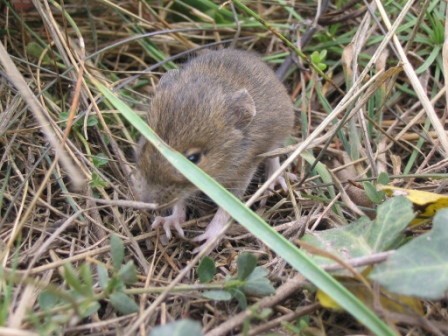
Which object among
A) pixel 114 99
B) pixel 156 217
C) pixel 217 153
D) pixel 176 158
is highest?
pixel 114 99

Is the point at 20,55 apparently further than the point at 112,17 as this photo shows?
No

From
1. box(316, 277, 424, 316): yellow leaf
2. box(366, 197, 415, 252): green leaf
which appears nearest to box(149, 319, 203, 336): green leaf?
box(316, 277, 424, 316): yellow leaf

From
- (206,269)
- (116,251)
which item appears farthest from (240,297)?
(116,251)

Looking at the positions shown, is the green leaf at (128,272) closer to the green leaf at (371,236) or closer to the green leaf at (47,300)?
the green leaf at (47,300)

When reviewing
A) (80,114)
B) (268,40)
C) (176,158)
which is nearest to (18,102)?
(80,114)

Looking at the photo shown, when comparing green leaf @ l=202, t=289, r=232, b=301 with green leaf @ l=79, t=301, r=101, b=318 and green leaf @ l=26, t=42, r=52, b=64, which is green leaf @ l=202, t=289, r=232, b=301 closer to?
green leaf @ l=79, t=301, r=101, b=318

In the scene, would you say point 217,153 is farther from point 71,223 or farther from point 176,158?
point 71,223

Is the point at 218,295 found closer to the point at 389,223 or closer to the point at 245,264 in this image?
the point at 245,264
